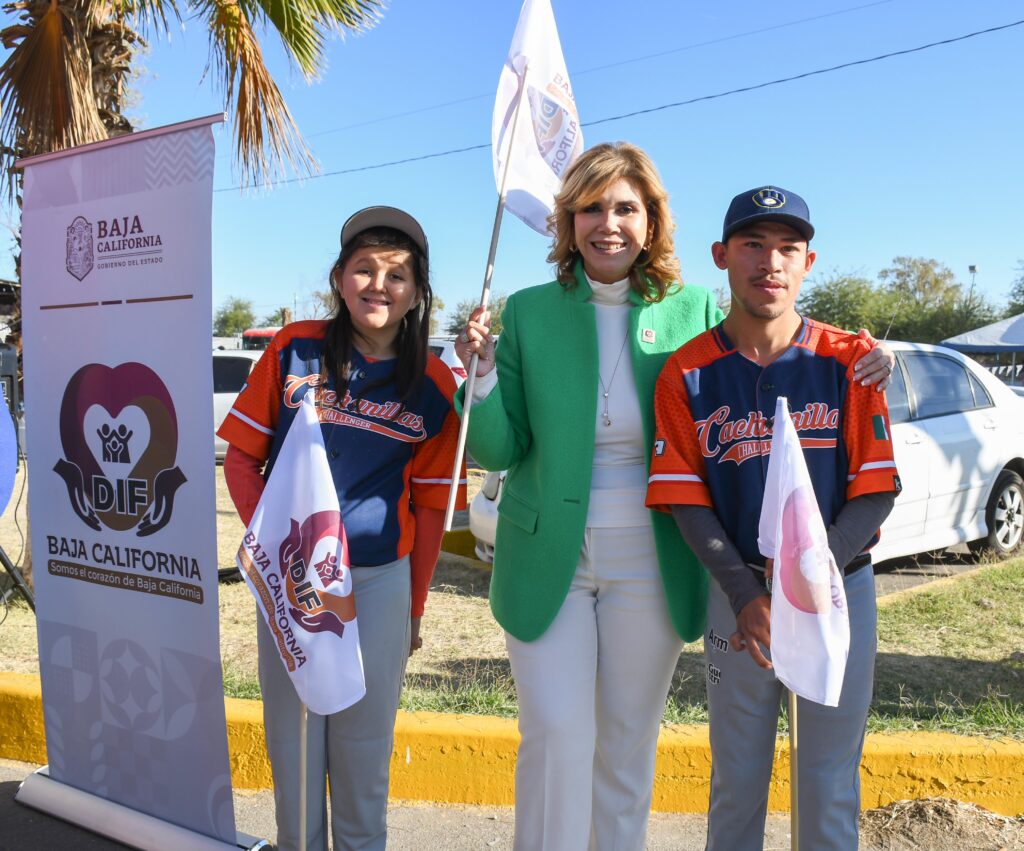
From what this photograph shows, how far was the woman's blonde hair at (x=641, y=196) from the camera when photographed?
2520 mm

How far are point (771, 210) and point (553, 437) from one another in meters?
0.79

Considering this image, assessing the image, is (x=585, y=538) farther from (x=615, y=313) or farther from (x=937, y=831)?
(x=937, y=831)

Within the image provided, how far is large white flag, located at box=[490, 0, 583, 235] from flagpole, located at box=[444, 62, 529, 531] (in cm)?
1

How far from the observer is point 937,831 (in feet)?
10.2

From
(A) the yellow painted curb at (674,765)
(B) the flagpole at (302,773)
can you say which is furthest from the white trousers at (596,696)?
(A) the yellow painted curb at (674,765)

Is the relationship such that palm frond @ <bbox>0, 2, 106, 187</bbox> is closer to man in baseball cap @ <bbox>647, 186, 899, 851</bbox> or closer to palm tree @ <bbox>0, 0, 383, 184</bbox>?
palm tree @ <bbox>0, 0, 383, 184</bbox>

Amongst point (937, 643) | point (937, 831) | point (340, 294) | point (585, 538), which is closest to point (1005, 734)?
point (937, 831)

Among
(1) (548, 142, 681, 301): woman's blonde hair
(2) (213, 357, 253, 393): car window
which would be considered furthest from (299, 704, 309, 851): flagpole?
(2) (213, 357, 253, 393): car window

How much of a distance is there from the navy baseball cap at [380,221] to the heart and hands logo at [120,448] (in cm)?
81

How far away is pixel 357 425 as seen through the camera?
261cm

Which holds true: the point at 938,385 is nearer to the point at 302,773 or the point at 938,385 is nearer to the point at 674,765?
the point at 674,765

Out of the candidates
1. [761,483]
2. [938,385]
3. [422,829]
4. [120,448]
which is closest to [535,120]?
[761,483]

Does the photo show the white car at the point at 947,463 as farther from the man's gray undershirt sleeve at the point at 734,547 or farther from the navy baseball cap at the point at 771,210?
the navy baseball cap at the point at 771,210

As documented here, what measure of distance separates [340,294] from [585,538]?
979 mm
